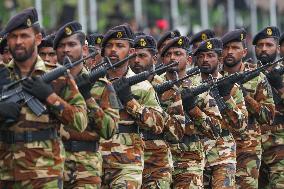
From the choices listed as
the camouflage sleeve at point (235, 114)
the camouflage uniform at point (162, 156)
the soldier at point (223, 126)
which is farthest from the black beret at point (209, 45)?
the camouflage uniform at point (162, 156)

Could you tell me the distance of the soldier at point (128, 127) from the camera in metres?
13.2

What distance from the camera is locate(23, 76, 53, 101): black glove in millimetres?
10766

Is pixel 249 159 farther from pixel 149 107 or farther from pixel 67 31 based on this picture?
pixel 67 31

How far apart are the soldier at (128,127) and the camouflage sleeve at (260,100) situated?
296 centimetres

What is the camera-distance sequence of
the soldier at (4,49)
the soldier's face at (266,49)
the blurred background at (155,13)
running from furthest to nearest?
the blurred background at (155,13), the soldier's face at (266,49), the soldier at (4,49)

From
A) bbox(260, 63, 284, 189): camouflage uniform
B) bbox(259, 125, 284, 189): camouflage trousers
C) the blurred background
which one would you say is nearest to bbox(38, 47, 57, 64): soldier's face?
bbox(260, 63, 284, 189): camouflage uniform

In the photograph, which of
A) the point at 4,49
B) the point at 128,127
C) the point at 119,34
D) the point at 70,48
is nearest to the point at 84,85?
the point at 70,48

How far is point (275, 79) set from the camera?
17141mm

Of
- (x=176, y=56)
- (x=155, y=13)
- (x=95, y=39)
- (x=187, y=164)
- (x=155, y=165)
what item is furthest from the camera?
(x=155, y=13)

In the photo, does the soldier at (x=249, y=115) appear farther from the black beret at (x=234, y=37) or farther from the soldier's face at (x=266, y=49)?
the soldier's face at (x=266, y=49)

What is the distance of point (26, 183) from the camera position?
1110 cm

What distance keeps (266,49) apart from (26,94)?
7.44 m

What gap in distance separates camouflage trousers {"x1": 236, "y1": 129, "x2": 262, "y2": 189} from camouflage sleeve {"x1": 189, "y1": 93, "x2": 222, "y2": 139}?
50.3 inches

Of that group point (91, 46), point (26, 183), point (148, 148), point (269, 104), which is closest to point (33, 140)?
point (26, 183)
